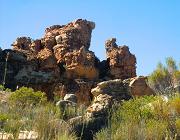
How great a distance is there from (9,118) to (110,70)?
16.1m

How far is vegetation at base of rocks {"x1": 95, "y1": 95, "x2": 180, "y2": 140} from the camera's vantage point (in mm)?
9398

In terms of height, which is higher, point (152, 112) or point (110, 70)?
point (110, 70)

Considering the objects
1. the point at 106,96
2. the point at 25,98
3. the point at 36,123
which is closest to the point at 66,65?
the point at 25,98

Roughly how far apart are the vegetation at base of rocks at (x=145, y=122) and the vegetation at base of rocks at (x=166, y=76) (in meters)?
1.56

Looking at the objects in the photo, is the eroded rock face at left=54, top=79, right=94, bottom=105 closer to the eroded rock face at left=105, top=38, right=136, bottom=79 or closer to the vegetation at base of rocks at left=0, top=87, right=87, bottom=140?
the eroded rock face at left=105, top=38, right=136, bottom=79

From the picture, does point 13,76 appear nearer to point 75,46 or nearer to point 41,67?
point 41,67

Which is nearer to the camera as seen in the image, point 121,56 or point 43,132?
point 43,132

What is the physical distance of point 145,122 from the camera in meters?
10.7

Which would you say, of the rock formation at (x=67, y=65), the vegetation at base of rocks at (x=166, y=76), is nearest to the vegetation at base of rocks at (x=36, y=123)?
the vegetation at base of rocks at (x=166, y=76)

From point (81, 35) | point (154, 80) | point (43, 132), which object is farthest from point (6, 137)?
point (81, 35)

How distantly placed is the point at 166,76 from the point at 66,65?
37.8 feet

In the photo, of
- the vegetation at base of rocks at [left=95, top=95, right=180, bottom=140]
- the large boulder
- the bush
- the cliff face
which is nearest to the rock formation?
the cliff face

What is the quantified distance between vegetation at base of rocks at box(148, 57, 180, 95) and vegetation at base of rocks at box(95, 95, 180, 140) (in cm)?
156

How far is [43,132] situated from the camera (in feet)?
28.1
